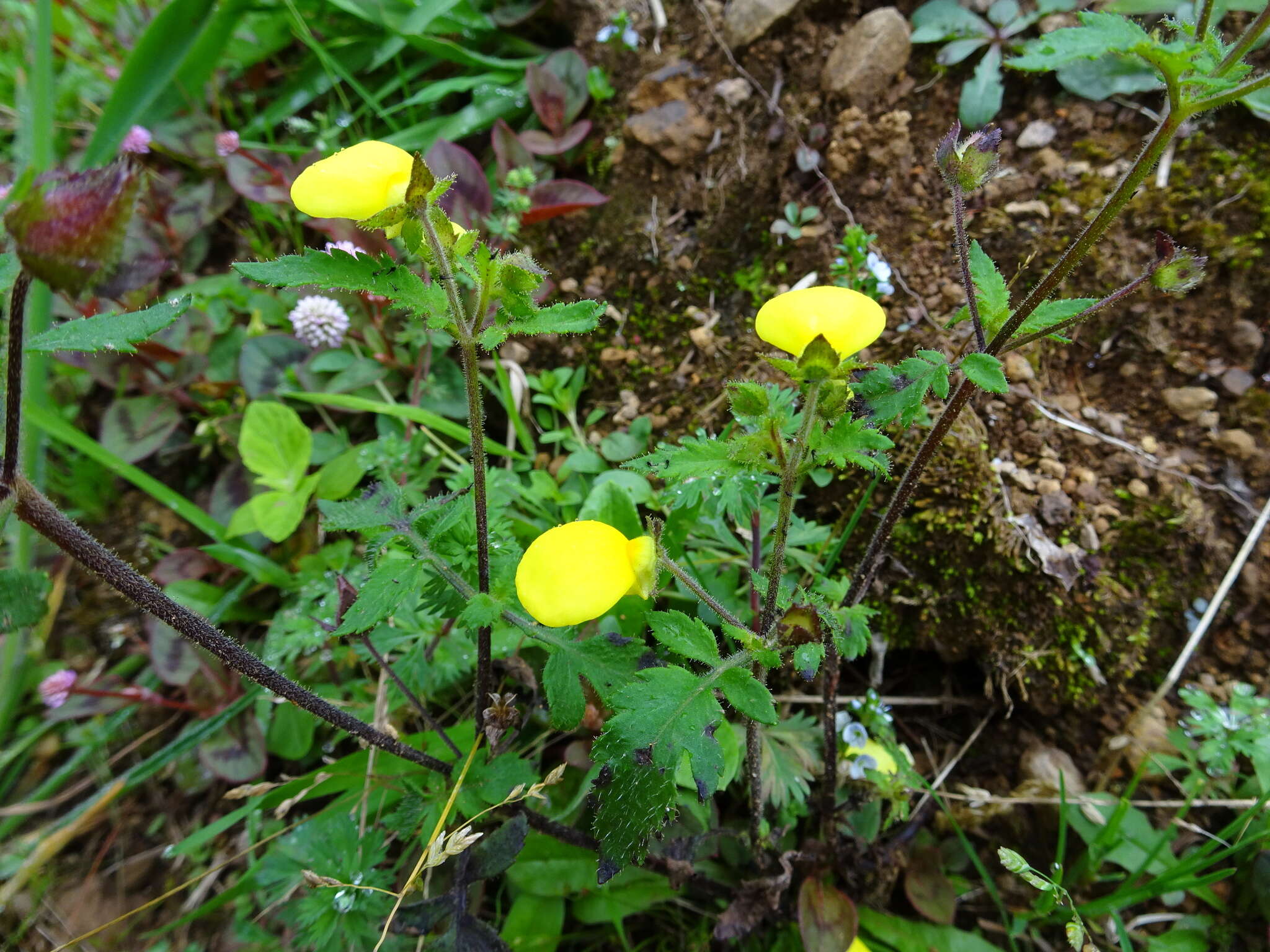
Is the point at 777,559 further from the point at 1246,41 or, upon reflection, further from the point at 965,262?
the point at 1246,41

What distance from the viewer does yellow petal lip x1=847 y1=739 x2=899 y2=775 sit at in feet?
5.20

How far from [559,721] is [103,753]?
192 centimetres

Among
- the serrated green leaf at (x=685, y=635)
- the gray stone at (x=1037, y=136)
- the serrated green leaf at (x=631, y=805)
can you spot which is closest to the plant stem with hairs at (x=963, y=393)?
the serrated green leaf at (x=685, y=635)

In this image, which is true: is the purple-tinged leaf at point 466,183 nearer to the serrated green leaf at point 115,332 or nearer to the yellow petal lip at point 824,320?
the serrated green leaf at point 115,332

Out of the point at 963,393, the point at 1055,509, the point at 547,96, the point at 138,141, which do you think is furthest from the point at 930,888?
the point at 138,141

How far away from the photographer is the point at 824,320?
92cm

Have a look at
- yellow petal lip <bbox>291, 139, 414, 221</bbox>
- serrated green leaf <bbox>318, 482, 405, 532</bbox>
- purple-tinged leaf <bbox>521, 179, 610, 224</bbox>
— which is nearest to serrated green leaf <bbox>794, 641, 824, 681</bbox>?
serrated green leaf <bbox>318, 482, 405, 532</bbox>

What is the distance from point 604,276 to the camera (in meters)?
2.30

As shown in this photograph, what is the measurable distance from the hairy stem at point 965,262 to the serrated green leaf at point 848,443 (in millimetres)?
252

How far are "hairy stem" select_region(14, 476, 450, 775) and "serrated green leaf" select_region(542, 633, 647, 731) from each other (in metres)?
0.36

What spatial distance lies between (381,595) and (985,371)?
958mm

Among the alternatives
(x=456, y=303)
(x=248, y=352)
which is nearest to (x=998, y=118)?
(x=456, y=303)

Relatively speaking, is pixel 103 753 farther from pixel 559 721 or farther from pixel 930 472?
pixel 930 472

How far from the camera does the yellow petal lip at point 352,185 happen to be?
92 centimetres
